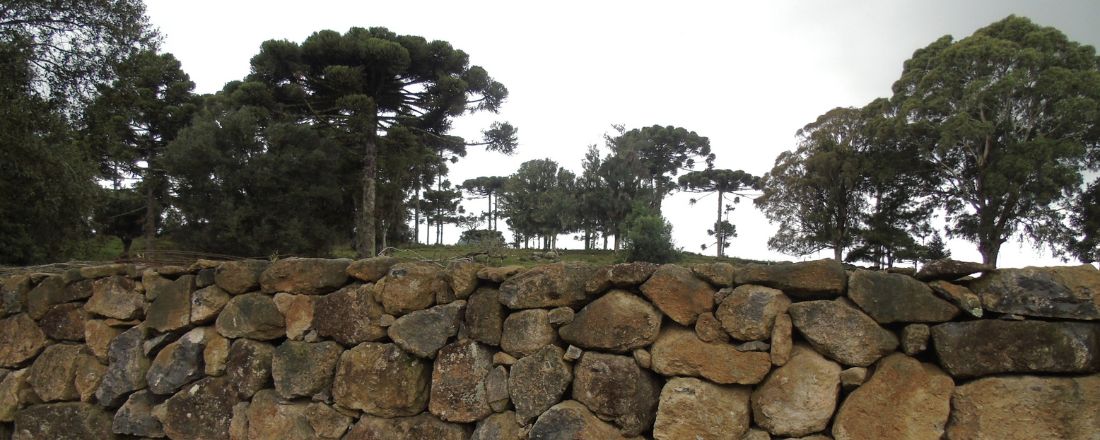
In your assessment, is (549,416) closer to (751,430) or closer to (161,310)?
(751,430)

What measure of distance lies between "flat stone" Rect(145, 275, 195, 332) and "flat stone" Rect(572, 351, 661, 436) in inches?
130

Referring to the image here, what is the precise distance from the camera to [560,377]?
10.8ft

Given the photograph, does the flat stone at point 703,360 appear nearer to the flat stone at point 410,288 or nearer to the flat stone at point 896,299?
the flat stone at point 896,299

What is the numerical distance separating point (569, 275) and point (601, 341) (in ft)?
1.47

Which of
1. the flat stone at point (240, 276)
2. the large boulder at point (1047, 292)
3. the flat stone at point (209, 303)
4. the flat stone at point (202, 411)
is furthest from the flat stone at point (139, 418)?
the large boulder at point (1047, 292)

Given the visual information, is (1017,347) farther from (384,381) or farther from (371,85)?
(371,85)

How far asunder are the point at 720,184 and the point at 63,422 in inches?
1872

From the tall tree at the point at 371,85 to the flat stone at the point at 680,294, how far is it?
2071 centimetres

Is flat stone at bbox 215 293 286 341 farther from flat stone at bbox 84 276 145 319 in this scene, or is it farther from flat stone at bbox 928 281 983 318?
flat stone at bbox 928 281 983 318

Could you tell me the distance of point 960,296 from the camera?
8.65 feet

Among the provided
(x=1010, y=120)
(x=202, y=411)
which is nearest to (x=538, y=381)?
(x=202, y=411)

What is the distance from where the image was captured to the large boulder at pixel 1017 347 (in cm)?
246

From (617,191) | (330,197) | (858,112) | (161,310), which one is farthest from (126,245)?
(858,112)

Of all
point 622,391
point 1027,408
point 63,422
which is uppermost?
point 1027,408
